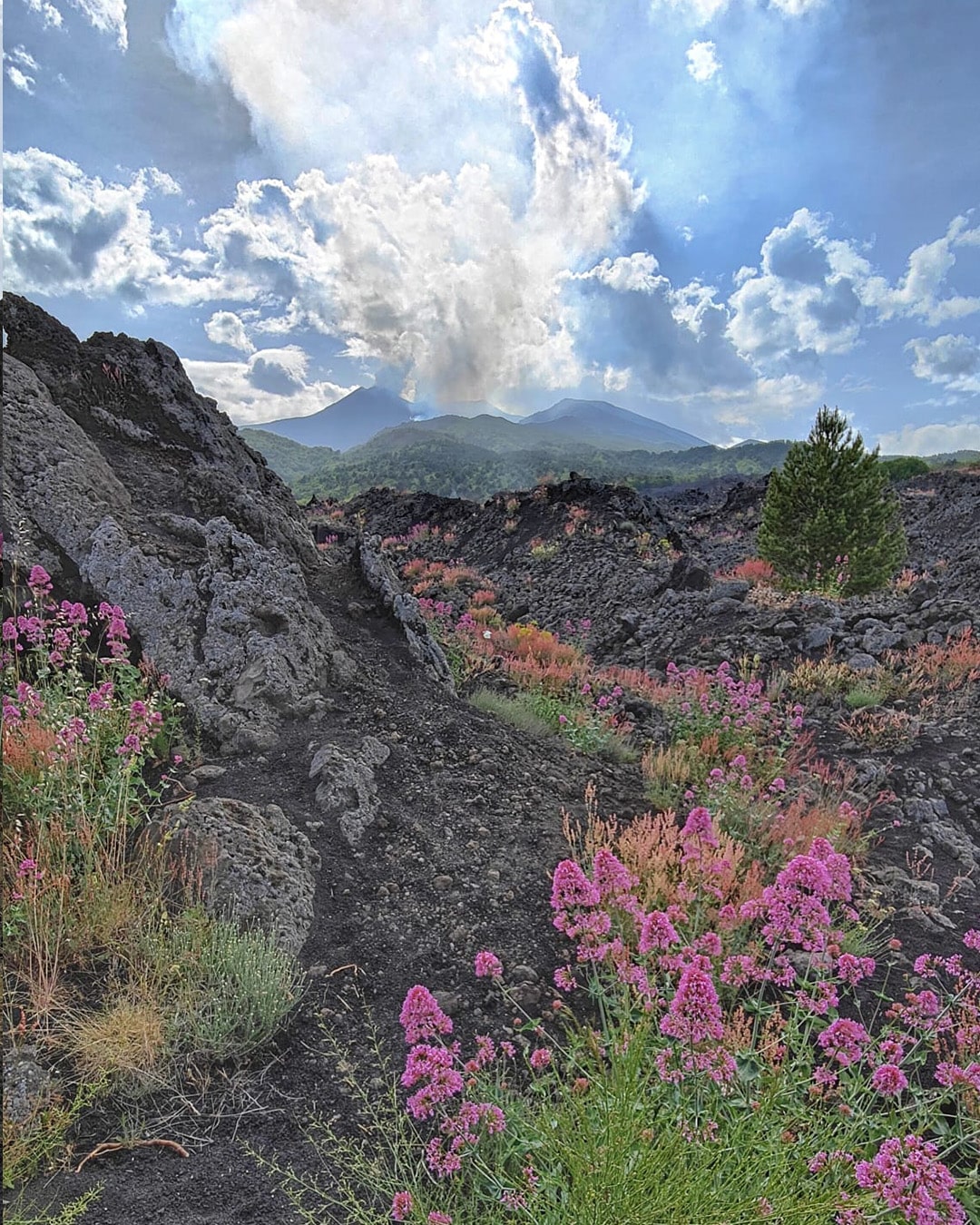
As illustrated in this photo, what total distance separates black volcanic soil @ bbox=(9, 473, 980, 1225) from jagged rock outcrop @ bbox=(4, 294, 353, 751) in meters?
0.48

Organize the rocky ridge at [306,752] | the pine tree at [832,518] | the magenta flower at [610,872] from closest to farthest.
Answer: the magenta flower at [610,872], the rocky ridge at [306,752], the pine tree at [832,518]

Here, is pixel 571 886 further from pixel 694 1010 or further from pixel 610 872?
pixel 694 1010

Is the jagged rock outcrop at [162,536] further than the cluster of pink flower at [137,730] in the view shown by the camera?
Yes

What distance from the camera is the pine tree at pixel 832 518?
12406 mm

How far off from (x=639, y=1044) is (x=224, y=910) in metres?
2.05

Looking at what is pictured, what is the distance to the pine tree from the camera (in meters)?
12.4

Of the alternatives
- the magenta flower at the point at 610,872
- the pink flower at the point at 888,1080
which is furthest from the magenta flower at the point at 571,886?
the pink flower at the point at 888,1080

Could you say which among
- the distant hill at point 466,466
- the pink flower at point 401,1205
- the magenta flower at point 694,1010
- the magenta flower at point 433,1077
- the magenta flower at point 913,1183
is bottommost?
the pink flower at point 401,1205

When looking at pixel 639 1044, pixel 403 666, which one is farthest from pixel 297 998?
pixel 403 666

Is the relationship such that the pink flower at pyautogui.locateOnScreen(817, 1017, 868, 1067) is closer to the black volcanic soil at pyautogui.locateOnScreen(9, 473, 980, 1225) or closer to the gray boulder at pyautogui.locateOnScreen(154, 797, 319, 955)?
the black volcanic soil at pyautogui.locateOnScreen(9, 473, 980, 1225)

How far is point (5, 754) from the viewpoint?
3.29 meters

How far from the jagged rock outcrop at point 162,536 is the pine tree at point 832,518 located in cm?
1004

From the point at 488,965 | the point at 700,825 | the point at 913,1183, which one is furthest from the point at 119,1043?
the point at 913,1183

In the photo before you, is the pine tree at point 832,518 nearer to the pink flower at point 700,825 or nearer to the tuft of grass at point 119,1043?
the pink flower at point 700,825
